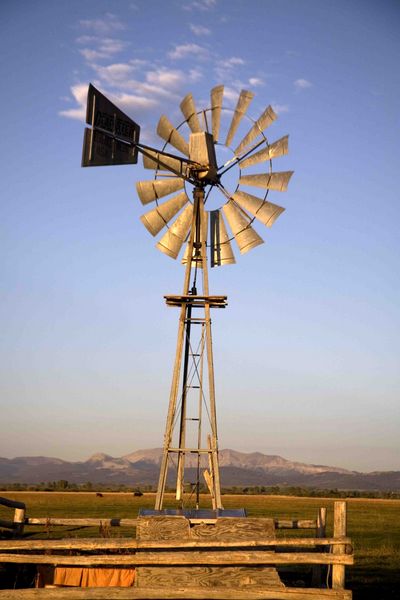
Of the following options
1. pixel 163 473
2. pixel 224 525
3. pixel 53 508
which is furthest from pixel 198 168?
pixel 53 508

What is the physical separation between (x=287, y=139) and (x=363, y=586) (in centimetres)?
933

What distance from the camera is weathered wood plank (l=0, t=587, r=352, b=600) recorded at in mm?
10961

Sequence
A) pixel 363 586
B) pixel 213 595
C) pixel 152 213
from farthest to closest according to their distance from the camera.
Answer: pixel 152 213 → pixel 363 586 → pixel 213 595

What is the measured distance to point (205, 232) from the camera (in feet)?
60.1

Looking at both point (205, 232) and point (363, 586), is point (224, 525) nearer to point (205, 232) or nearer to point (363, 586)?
point (363, 586)

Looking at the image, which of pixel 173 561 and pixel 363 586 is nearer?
pixel 173 561

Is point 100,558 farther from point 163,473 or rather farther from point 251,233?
point 251,233

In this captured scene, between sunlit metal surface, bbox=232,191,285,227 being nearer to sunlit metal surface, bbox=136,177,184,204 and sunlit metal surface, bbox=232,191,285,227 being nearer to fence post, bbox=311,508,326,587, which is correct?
sunlit metal surface, bbox=136,177,184,204

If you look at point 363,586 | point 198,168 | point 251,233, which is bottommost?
point 363,586

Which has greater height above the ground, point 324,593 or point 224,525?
point 224,525

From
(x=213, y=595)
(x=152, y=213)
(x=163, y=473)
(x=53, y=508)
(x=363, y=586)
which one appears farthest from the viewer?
(x=53, y=508)

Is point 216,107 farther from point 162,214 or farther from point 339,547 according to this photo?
point 339,547

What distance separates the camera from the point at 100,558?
11469 millimetres

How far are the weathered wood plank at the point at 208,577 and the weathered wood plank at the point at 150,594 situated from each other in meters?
0.10
